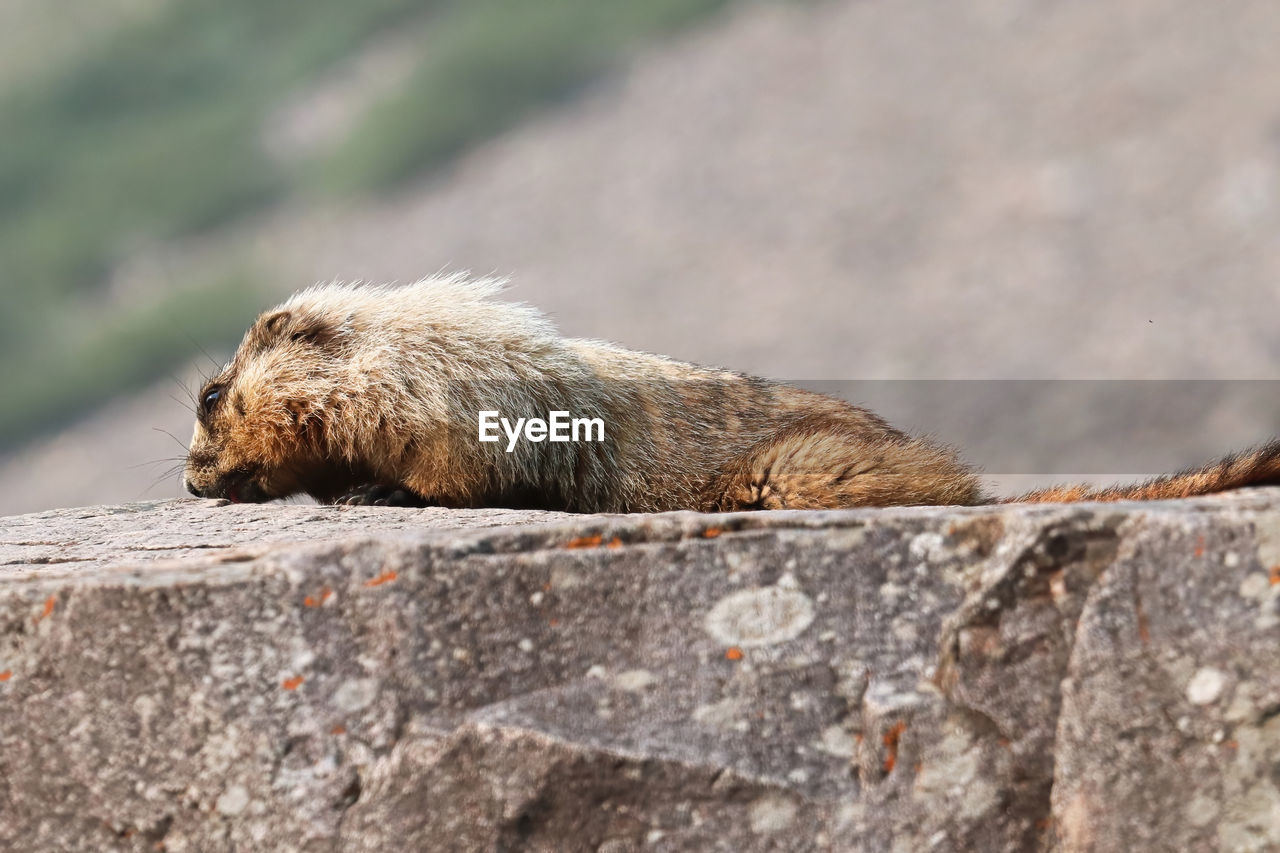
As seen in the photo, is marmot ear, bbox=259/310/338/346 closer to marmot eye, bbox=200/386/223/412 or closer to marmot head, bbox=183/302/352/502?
marmot head, bbox=183/302/352/502

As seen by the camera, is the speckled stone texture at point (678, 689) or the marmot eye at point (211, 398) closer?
the speckled stone texture at point (678, 689)

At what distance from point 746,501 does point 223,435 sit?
268cm

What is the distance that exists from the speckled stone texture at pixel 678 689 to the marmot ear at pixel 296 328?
2.79 metres

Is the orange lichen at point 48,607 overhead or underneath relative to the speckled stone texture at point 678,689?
overhead

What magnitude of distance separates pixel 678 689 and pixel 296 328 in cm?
373

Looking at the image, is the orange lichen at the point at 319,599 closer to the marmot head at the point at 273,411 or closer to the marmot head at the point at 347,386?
the marmot head at the point at 347,386

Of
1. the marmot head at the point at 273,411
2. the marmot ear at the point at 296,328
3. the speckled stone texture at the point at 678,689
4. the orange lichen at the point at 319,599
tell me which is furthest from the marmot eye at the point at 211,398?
the orange lichen at the point at 319,599

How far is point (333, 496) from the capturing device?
7.10 meters

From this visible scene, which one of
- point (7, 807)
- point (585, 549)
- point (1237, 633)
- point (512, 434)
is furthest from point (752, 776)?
point (512, 434)

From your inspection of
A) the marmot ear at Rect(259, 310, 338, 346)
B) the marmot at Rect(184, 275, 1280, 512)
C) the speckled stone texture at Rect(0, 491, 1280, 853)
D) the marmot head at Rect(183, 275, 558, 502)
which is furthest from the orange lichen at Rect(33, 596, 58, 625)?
the marmot ear at Rect(259, 310, 338, 346)

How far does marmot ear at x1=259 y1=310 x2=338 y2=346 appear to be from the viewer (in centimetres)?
711

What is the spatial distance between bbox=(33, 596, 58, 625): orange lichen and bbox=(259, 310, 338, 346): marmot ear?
282 cm

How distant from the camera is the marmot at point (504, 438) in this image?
6500mm

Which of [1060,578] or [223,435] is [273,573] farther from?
[223,435]
